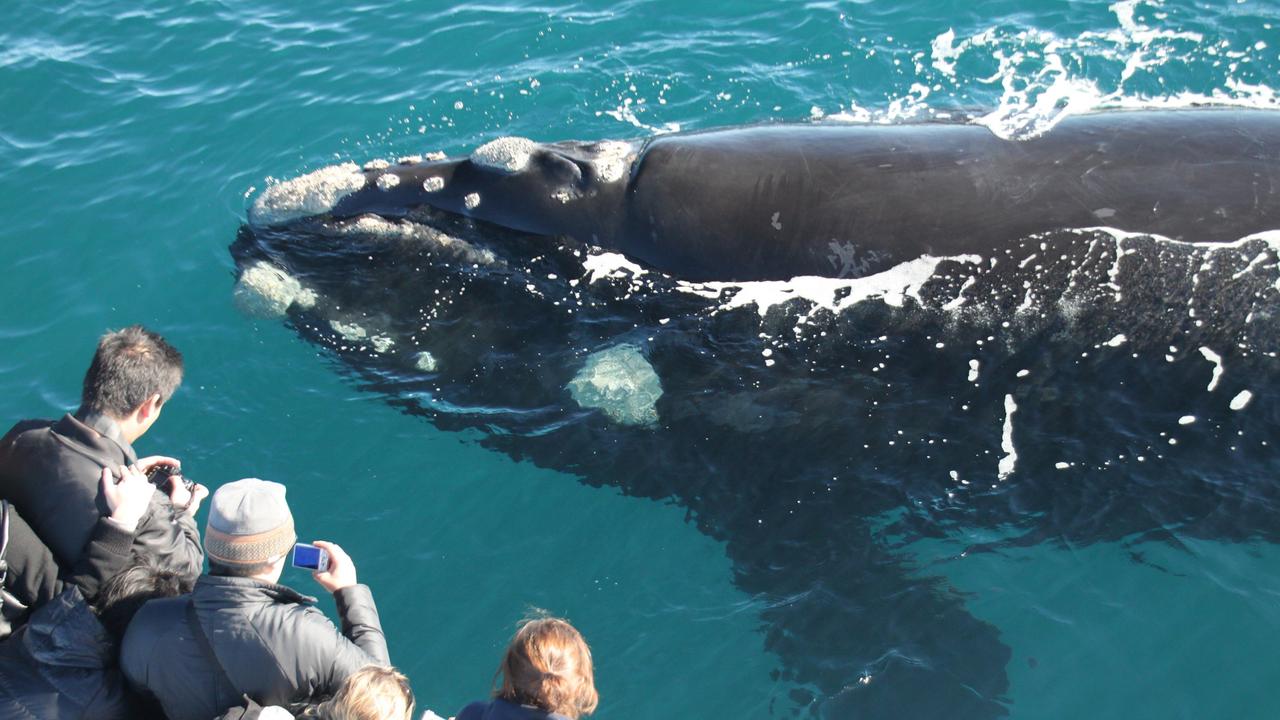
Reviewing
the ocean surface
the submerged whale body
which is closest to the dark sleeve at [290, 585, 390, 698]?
the ocean surface

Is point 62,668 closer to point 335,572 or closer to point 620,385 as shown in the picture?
point 335,572

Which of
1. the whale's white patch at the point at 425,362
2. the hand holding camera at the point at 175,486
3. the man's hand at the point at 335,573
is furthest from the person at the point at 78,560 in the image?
the whale's white patch at the point at 425,362

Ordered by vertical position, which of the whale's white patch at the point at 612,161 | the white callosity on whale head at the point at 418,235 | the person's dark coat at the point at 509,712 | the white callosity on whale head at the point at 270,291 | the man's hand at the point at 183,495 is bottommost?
the person's dark coat at the point at 509,712

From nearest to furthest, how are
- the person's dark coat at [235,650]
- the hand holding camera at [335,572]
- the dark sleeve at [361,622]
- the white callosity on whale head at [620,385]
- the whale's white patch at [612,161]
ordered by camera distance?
the person's dark coat at [235,650] < the dark sleeve at [361,622] < the hand holding camera at [335,572] < the whale's white patch at [612,161] < the white callosity on whale head at [620,385]

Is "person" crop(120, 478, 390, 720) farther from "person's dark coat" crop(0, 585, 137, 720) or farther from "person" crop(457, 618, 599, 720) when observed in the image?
"person" crop(457, 618, 599, 720)

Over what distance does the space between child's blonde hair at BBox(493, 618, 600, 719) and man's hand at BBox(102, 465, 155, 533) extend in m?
2.30

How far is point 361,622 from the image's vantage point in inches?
236

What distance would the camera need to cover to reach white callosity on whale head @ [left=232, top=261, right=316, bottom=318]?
29.6 ft

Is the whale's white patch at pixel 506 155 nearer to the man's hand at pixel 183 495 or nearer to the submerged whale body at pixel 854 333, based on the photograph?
the submerged whale body at pixel 854 333

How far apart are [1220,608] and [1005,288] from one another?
10.6 ft

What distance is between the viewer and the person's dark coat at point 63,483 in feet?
19.7

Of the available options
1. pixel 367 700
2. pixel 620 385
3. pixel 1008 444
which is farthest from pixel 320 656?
pixel 1008 444

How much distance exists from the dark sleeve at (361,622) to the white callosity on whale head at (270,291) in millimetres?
3524

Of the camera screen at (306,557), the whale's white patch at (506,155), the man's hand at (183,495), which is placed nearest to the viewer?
the camera screen at (306,557)
